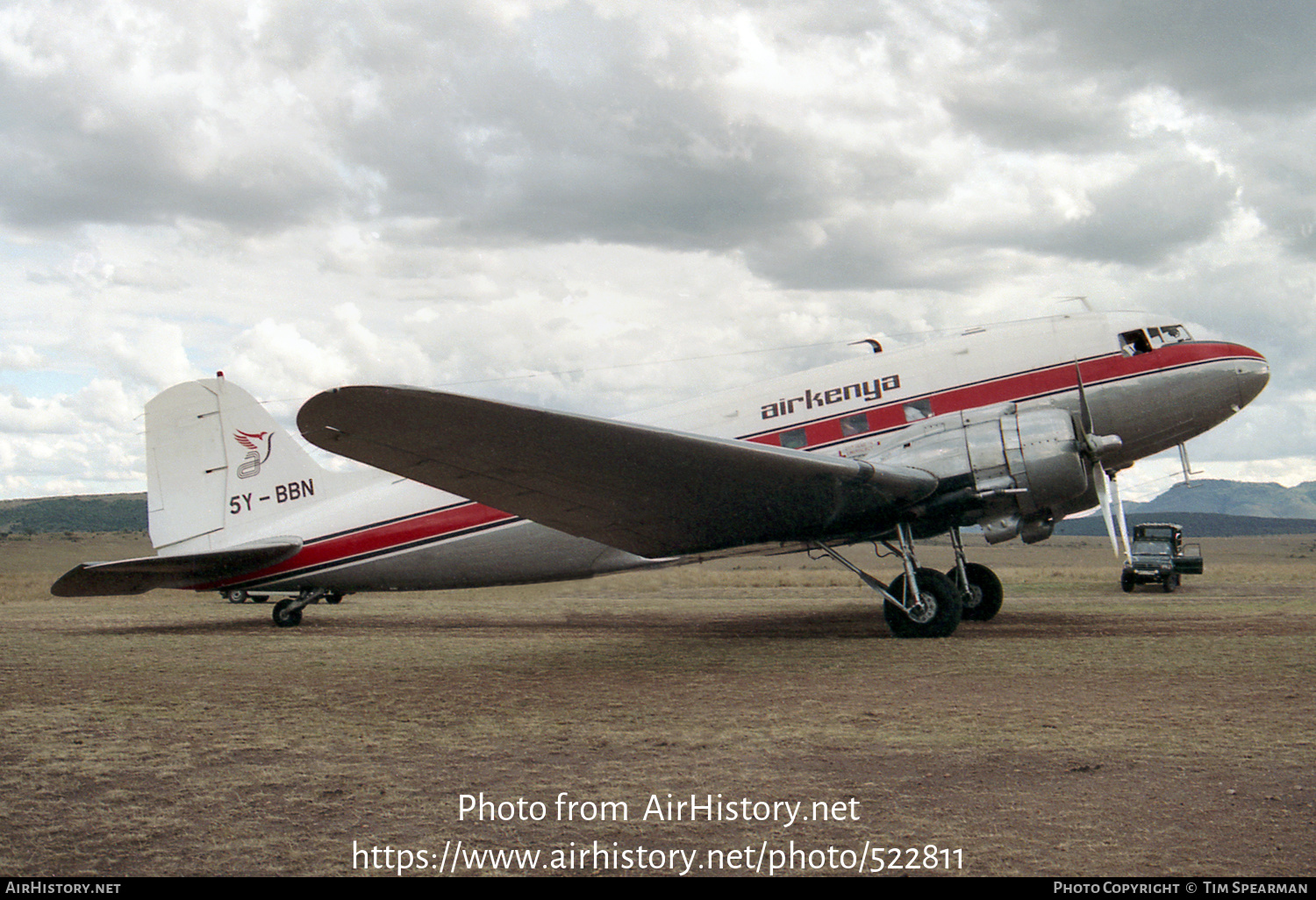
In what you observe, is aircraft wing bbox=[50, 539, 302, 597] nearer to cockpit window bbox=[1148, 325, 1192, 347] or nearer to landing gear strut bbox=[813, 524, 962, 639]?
landing gear strut bbox=[813, 524, 962, 639]

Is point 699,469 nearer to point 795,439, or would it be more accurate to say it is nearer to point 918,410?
point 795,439

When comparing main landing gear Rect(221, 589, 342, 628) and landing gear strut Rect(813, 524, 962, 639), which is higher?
main landing gear Rect(221, 589, 342, 628)

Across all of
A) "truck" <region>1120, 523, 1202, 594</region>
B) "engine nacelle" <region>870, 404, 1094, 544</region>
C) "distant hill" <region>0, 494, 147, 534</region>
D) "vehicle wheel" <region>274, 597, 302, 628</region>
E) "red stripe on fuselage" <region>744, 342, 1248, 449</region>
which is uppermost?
"distant hill" <region>0, 494, 147, 534</region>

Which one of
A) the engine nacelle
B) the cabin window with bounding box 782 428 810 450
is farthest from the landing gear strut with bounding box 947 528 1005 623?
the cabin window with bounding box 782 428 810 450

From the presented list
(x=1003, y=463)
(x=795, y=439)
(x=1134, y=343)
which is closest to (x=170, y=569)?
(x=795, y=439)

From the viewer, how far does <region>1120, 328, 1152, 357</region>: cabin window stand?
1174 centimetres

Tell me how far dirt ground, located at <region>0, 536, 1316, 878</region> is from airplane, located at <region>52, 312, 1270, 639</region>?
1487 millimetres

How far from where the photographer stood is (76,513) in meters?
142

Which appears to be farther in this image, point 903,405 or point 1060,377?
point 903,405

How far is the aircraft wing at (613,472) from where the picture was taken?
24.7 feet

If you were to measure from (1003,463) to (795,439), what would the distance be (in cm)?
279

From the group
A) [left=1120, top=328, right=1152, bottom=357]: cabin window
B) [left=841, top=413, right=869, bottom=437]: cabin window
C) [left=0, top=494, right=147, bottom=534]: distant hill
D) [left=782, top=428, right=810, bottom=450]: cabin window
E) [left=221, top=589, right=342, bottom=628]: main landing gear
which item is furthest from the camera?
[left=0, top=494, right=147, bottom=534]: distant hill

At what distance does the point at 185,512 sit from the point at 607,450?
10249 mm

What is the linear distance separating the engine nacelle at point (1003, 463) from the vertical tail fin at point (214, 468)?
33.0 feet
